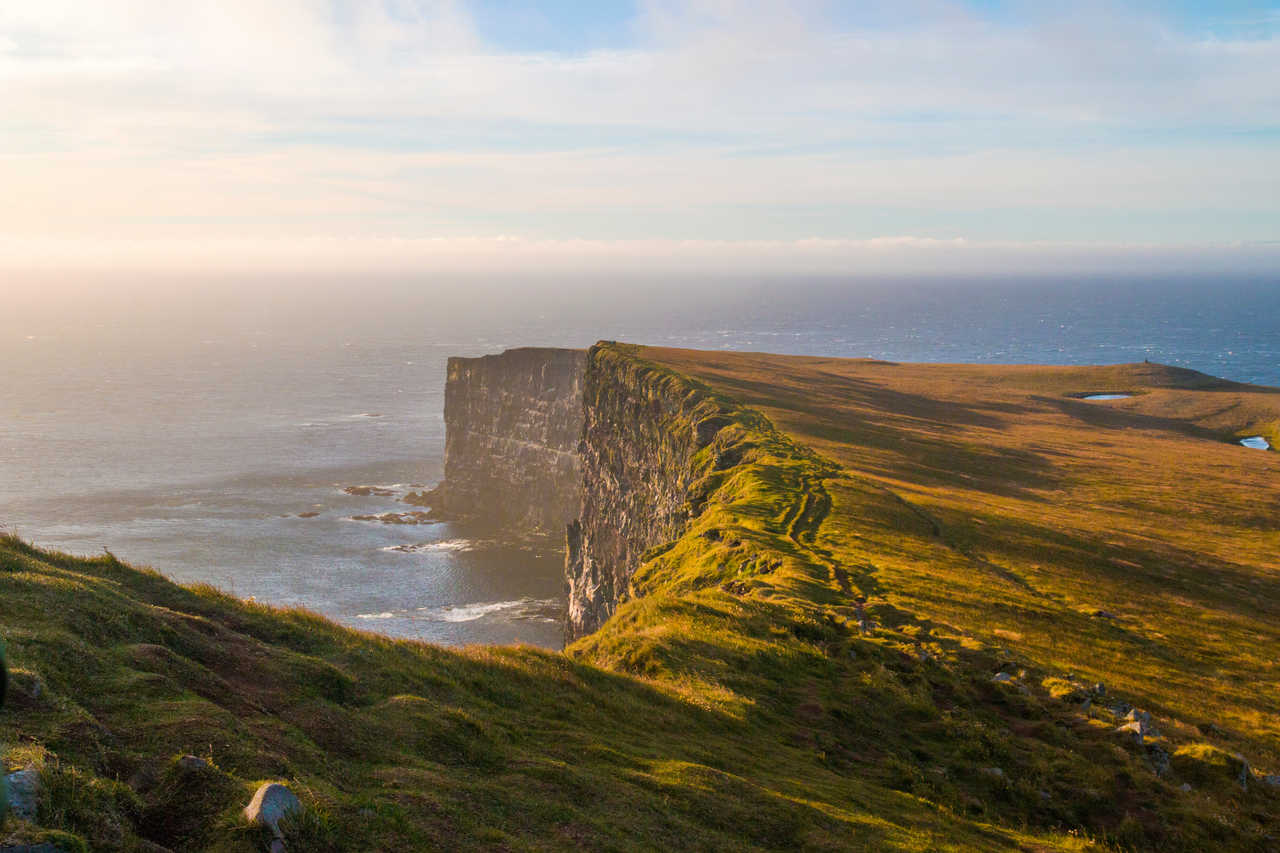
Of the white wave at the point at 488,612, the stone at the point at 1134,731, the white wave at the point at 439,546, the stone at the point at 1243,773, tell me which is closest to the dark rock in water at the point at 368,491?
the white wave at the point at 439,546

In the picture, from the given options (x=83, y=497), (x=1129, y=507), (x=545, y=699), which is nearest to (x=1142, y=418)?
(x=1129, y=507)

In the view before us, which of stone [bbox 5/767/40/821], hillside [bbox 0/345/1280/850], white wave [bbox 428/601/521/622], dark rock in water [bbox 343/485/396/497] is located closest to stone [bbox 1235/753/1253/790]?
hillside [bbox 0/345/1280/850]

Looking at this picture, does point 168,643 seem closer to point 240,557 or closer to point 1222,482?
point 1222,482

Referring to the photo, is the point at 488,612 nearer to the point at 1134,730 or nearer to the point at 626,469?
the point at 626,469

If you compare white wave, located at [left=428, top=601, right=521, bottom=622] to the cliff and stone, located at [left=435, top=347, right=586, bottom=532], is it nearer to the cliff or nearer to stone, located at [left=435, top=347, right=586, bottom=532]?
the cliff

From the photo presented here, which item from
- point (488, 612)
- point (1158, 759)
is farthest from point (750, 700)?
point (488, 612)
